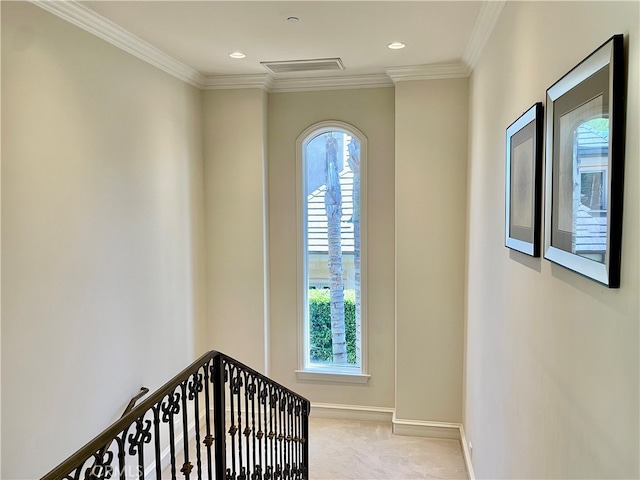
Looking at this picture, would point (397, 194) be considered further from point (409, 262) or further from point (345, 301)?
point (345, 301)

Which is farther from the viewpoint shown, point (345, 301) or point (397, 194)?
point (345, 301)

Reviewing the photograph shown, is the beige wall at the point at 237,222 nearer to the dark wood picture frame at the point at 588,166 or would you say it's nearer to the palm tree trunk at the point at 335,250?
the palm tree trunk at the point at 335,250

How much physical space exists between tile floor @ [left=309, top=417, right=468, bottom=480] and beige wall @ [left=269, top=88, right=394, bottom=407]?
32 cm

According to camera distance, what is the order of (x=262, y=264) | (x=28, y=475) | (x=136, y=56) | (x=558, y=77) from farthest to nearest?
(x=262, y=264) < (x=136, y=56) < (x=28, y=475) < (x=558, y=77)

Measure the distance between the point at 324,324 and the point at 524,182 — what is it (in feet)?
9.90

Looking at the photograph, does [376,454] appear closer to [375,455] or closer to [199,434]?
[375,455]

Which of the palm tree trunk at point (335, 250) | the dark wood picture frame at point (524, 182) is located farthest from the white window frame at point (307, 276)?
the dark wood picture frame at point (524, 182)

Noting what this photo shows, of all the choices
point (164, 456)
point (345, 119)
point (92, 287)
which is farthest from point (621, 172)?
point (164, 456)

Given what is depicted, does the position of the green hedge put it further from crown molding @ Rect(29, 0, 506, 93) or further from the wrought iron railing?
crown molding @ Rect(29, 0, 506, 93)

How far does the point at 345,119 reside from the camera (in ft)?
14.1

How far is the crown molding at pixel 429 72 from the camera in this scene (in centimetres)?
377

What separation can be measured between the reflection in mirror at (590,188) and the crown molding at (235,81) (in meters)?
3.29

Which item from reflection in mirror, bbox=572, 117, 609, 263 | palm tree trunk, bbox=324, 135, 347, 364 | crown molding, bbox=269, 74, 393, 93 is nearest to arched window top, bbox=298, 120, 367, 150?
palm tree trunk, bbox=324, 135, 347, 364

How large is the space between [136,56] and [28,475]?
2608 millimetres
